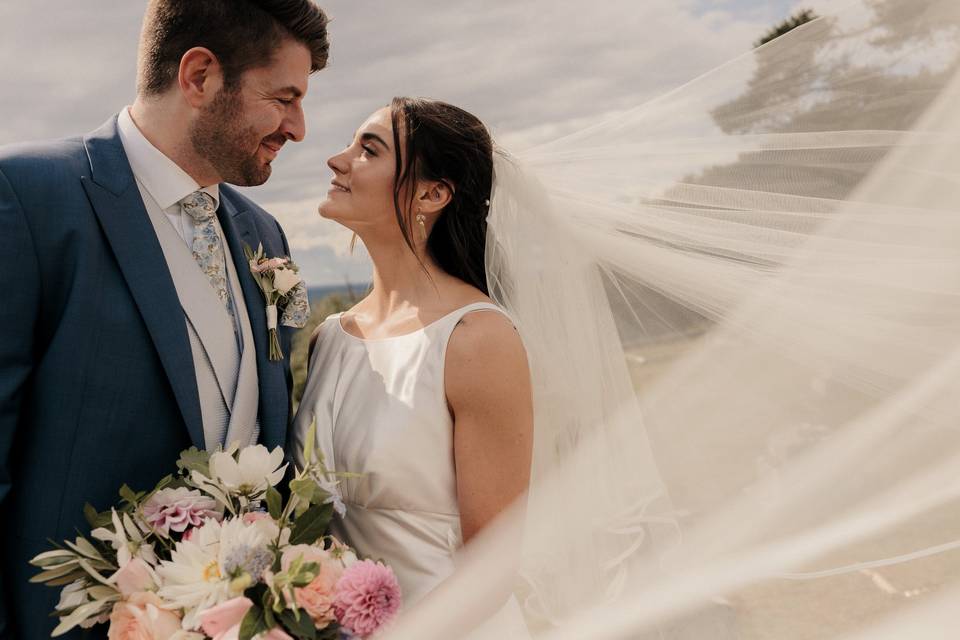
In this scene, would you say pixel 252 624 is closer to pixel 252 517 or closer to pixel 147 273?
pixel 252 517

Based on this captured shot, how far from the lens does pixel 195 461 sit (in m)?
2.24

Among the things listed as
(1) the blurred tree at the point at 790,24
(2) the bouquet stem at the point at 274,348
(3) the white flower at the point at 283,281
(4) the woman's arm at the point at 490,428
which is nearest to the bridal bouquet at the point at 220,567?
(2) the bouquet stem at the point at 274,348

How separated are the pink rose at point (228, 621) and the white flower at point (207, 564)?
0.03 metres

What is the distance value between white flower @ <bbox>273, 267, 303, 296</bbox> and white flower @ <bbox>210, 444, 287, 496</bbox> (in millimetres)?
747

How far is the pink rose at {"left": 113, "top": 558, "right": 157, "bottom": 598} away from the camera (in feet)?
6.74

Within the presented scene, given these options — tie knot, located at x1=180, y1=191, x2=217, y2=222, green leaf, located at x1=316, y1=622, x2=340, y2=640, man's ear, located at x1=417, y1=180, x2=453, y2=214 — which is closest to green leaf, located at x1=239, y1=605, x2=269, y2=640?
green leaf, located at x1=316, y1=622, x2=340, y2=640

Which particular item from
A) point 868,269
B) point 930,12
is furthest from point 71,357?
point 930,12

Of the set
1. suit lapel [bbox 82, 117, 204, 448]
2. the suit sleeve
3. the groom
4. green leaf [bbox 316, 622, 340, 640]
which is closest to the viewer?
green leaf [bbox 316, 622, 340, 640]

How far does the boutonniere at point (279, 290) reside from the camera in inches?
110

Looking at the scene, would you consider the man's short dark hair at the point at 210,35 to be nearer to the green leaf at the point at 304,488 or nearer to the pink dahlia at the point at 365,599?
the green leaf at the point at 304,488

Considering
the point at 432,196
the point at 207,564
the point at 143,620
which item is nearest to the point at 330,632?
the point at 207,564

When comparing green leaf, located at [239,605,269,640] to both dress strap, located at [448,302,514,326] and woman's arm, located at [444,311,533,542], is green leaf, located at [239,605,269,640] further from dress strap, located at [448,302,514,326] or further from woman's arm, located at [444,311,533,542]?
dress strap, located at [448,302,514,326]

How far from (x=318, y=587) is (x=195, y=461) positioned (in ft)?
1.80

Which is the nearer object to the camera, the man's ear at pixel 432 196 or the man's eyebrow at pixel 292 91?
the man's eyebrow at pixel 292 91
